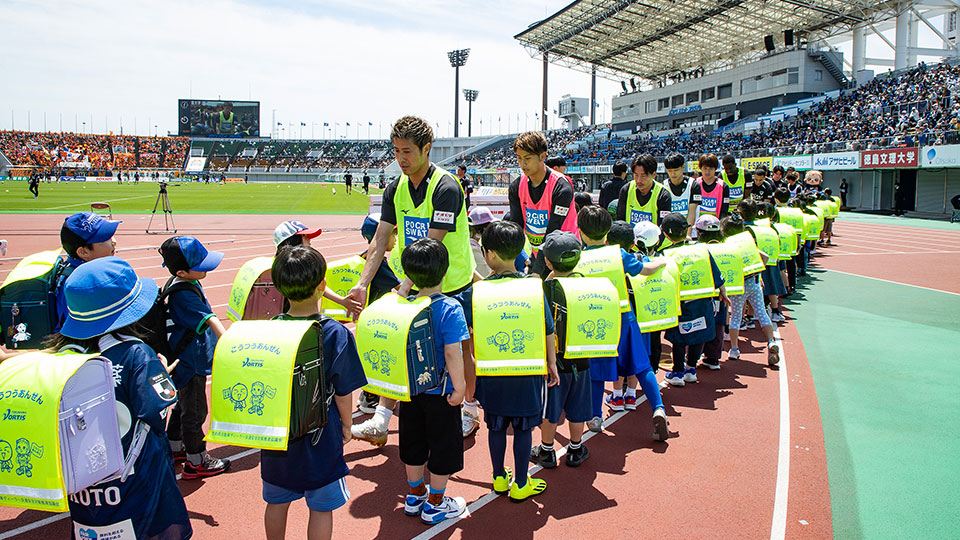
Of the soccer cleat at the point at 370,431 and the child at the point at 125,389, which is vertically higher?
the child at the point at 125,389

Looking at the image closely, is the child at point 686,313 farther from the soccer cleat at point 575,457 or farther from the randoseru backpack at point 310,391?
the randoseru backpack at point 310,391

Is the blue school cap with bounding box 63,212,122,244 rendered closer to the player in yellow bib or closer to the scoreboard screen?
the player in yellow bib

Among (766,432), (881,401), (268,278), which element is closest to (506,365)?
(268,278)

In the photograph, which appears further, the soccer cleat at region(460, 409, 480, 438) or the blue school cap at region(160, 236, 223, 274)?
the soccer cleat at region(460, 409, 480, 438)

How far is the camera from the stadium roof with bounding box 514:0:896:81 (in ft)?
135

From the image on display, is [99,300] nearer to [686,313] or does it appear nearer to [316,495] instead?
[316,495]

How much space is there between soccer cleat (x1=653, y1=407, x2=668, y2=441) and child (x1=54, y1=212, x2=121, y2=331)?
4.35m

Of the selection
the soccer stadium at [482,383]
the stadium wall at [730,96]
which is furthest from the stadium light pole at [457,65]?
the soccer stadium at [482,383]

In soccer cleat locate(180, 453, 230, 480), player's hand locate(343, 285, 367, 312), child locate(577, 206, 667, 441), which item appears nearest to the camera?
player's hand locate(343, 285, 367, 312)

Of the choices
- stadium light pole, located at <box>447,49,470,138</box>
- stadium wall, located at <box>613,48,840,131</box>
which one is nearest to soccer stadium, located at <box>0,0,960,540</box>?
stadium wall, located at <box>613,48,840,131</box>

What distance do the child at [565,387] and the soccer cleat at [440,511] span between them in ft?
2.84

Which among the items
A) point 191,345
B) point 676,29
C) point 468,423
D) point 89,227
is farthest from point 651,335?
point 676,29

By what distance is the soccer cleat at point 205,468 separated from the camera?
4.12 meters

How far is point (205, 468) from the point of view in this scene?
4195 millimetres
